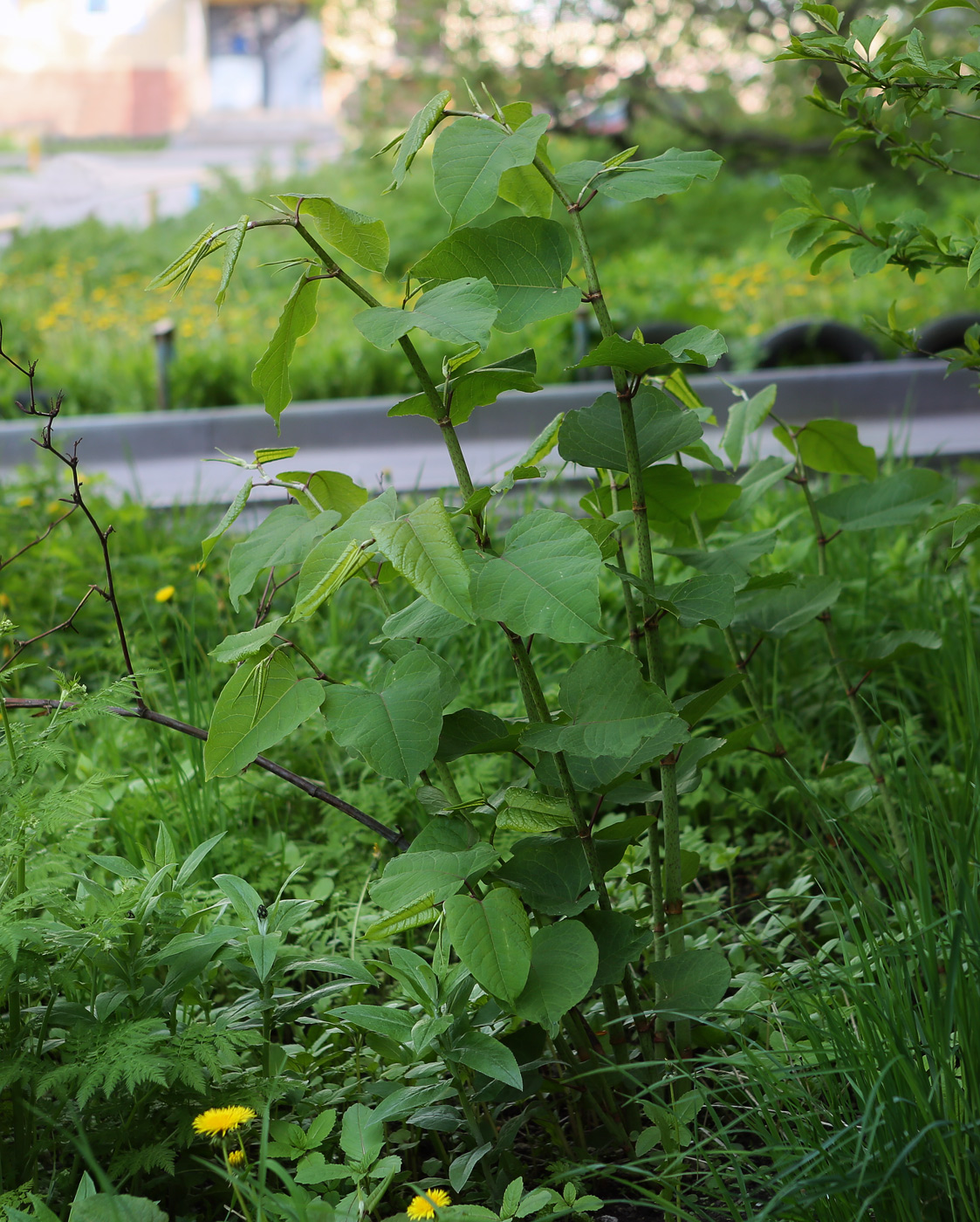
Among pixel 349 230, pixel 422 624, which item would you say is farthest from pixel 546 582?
pixel 349 230

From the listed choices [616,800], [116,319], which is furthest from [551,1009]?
[116,319]

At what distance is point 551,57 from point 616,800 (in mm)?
11858

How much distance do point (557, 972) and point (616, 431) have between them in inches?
24.2

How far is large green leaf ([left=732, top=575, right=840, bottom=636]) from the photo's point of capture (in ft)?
5.28

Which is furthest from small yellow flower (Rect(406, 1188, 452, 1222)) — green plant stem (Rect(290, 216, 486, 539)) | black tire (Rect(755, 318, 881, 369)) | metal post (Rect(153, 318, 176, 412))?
black tire (Rect(755, 318, 881, 369))

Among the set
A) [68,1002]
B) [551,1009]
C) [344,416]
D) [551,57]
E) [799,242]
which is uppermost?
[551,57]

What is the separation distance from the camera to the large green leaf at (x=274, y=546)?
1153mm

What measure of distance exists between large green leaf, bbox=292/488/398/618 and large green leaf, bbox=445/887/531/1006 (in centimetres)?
34

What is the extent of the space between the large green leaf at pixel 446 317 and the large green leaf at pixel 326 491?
0.27 m

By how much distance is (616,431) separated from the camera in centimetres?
123

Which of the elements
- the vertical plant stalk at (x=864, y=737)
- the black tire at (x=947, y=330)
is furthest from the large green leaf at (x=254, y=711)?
the black tire at (x=947, y=330)

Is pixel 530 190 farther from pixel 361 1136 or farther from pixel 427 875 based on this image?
pixel 361 1136

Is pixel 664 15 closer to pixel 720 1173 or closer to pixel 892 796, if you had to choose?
pixel 892 796

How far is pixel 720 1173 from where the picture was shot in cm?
121
